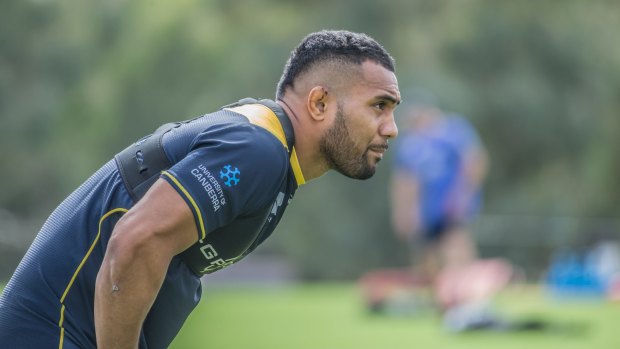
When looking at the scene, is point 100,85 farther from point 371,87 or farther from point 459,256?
point 371,87

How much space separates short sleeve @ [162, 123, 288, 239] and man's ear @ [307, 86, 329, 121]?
34cm

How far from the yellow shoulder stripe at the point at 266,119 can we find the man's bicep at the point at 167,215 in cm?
42

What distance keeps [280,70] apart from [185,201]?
1998 cm

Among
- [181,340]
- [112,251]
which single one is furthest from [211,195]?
[181,340]

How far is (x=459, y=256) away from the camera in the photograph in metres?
13.1

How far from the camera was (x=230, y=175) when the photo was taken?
11.4 ft

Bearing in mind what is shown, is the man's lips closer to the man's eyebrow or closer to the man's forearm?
the man's eyebrow

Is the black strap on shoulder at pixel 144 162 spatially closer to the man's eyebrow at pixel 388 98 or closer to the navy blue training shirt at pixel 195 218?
the navy blue training shirt at pixel 195 218

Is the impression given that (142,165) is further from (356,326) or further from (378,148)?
(356,326)

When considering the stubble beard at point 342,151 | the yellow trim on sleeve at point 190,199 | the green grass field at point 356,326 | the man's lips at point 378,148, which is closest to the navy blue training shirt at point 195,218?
the yellow trim on sleeve at point 190,199

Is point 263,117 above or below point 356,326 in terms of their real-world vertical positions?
below

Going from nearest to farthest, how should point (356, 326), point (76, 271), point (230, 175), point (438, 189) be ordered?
1. point (230, 175)
2. point (76, 271)
3. point (356, 326)
4. point (438, 189)

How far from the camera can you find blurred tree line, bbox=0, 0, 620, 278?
912 inches

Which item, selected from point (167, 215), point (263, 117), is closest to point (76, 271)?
point (167, 215)
